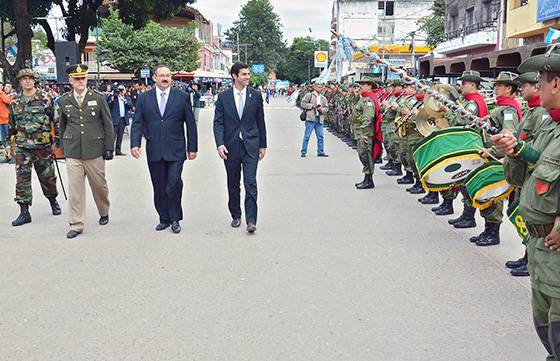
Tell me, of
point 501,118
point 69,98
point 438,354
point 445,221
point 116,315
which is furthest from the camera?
point 445,221

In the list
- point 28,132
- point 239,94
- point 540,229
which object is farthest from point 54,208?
point 540,229

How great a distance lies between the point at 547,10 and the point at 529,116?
58.9 feet

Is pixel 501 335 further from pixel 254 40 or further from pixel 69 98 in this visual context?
pixel 254 40

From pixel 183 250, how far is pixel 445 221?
3.41 meters

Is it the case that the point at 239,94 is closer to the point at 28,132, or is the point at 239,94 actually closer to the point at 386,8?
the point at 28,132

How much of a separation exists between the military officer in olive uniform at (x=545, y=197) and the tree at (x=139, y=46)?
3597 cm

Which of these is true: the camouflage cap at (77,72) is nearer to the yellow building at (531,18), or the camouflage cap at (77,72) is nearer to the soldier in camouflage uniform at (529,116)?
the soldier in camouflage uniform at (529,116)

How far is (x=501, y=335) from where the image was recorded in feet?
A: 14.1

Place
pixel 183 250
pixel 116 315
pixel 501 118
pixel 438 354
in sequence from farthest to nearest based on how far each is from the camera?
pixel 183 250 < pixel 501 118 < pixel 116 315 < pixel 438 354

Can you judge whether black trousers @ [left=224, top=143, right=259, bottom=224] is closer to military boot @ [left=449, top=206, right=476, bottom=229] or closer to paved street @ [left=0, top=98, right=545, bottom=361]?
paved street @ [left=0, top=98, right=545, bottom=361]

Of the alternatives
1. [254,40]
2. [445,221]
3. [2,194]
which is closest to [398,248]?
[445,221]

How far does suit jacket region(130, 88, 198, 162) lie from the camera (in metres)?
7.18

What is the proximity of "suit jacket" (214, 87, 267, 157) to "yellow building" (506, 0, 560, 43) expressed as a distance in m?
14.1

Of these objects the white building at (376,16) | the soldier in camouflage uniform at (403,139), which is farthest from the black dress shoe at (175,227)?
the white building at (376,16)
